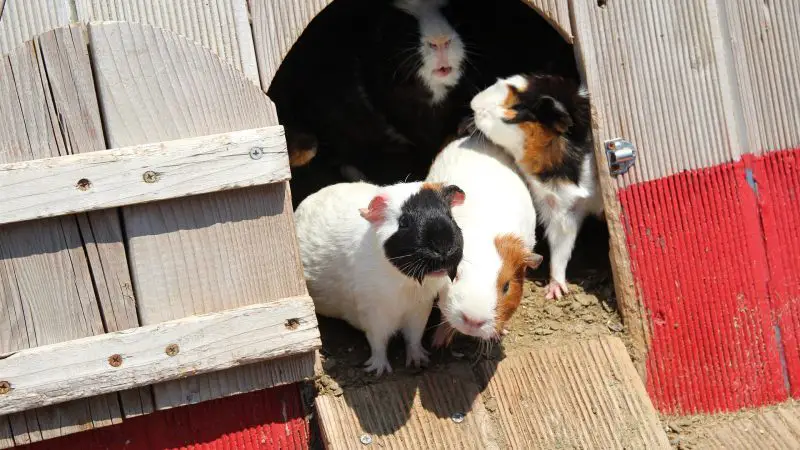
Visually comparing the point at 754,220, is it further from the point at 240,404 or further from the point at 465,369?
the point at 240,404

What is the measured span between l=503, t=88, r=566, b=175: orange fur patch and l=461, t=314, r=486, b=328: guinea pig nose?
1.12m

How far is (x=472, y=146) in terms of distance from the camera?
448 centimetres

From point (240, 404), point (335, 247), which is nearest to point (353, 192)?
point (335, 247)

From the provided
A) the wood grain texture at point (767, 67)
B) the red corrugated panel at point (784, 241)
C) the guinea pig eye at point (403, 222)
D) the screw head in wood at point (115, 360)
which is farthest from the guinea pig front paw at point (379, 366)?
the wood grain texture at point (767, 67)

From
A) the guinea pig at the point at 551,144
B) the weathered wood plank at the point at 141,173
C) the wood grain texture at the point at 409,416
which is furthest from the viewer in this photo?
the guinea pig at the point at 551,144

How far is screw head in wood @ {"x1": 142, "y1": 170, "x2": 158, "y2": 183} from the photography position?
10.5ft

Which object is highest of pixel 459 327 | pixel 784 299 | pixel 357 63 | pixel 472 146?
pixel 357 63

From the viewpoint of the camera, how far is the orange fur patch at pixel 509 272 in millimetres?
3693

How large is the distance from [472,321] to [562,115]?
3.95 ft

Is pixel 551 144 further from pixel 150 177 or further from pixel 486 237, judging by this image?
pixel 150 177

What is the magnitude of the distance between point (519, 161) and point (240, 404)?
1.80m

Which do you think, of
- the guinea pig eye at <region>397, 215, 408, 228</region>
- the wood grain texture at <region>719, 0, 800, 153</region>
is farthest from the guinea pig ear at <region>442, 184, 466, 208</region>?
the wood grain texture at <region>719, 0, 800, 153</region>

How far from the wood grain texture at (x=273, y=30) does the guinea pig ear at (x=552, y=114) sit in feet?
4.26

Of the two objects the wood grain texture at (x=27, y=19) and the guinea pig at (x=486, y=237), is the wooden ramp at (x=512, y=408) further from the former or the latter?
the wood grain texture at (x=27, y=19)
